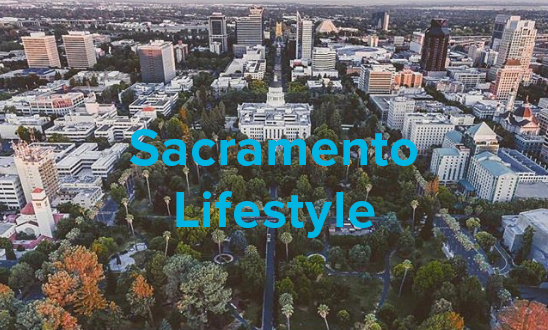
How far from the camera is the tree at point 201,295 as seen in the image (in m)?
43.9

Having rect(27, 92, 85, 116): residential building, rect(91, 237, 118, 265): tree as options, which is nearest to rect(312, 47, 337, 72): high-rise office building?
rect(27, 92, 85, 116): residential building

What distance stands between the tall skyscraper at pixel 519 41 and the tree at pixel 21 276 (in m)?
154

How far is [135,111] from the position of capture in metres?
114

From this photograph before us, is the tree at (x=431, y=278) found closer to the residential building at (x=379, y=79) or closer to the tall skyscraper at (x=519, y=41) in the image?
the residential building at (x=379, y=79)

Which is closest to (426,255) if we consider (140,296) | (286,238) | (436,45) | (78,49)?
(286,238)

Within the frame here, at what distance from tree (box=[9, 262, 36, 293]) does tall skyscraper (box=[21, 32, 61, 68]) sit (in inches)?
5563

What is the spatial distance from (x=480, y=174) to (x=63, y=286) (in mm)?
66793

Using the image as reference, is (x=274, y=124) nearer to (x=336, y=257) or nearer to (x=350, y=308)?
(x=336, y=257)

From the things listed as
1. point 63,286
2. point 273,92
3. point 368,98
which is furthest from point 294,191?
point 368,98

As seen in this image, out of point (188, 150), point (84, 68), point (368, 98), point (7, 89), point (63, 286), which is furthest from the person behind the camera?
point (84, 68)

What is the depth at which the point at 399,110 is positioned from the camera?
103m

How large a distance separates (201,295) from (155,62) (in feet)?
396

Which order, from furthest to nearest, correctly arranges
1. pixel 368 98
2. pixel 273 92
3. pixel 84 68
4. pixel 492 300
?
pixel 84 68, pixel 368 98, pixel 273 92, pixel 492 300

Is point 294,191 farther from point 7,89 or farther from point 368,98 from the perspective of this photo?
point 7,89
